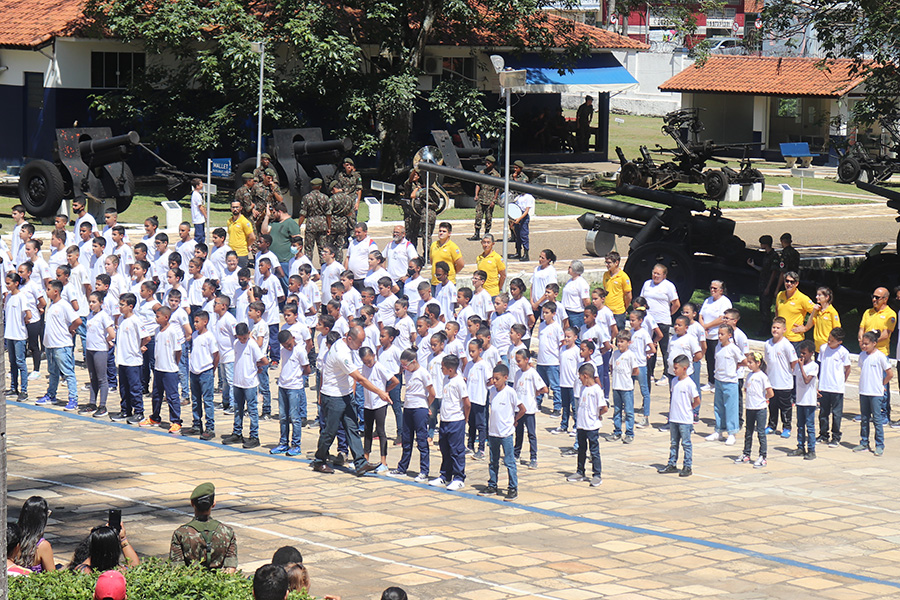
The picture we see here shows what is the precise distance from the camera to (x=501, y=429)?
39.9 feet

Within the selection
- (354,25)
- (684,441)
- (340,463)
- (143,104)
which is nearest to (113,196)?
(143,104)

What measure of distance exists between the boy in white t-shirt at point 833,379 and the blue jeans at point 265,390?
242 inches

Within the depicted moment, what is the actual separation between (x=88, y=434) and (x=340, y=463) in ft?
9.74

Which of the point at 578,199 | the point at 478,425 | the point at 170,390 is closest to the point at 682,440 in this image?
the point at 478,425

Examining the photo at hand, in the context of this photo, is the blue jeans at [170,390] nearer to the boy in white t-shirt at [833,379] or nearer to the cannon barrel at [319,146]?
the boy in white t-shirt at [833,379]

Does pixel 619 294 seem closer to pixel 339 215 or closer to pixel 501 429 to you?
pixel 501 429

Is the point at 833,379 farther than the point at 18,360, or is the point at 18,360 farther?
the point at 18,360

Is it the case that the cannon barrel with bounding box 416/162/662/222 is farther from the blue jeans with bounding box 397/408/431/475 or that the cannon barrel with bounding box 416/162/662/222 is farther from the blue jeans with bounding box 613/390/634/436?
the blue jeans with bounding box 397/408/431/475

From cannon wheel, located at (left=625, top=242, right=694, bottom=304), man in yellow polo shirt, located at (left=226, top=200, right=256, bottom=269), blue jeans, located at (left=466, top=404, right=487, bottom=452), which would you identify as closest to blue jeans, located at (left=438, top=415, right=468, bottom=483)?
blue jeans, located at (left=466, top=404, right=487, bottom=452)

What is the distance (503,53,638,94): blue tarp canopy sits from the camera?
117 feet

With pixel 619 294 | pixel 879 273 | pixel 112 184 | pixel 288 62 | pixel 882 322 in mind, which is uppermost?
pixel 288 62

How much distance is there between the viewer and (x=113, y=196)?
25.8 m

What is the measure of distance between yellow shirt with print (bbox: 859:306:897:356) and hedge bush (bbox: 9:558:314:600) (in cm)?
943

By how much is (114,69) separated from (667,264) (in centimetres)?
1835
